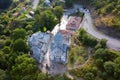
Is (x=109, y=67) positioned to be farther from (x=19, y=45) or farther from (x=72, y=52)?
(x=19, y=45)

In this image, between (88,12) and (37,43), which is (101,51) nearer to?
(37,43)

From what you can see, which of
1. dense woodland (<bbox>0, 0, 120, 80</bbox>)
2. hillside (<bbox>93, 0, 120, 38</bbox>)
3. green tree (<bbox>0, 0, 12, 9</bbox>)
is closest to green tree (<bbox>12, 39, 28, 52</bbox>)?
dense woodland (<bbox>0, 0, 120, 80</bbox>)

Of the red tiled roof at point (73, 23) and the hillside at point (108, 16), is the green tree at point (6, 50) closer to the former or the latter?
the red tiled roof at point (73, 23)

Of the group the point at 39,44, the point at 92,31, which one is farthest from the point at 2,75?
the point at 92,31

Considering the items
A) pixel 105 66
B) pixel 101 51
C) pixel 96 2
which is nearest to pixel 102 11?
pixel 96 2

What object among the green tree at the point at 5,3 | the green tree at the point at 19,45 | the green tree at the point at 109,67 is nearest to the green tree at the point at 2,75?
the green tree at the point at 19,45

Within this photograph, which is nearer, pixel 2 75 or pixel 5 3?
pixel 2 75

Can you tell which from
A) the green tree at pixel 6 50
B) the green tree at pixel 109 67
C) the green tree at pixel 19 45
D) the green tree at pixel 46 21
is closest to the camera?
the green tree at pixel 109 67
